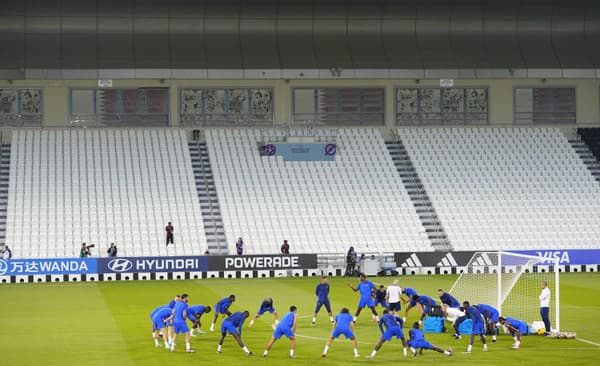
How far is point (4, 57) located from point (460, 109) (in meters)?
24.6

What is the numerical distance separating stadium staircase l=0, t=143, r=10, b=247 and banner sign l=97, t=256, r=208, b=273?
543cm

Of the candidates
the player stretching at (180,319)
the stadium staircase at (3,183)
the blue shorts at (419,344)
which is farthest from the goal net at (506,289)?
the stadium staircase at (3,183)

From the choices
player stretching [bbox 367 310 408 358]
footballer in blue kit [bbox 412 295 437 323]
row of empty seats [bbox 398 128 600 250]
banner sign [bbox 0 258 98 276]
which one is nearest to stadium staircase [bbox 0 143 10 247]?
banner sign [bbox 0 258 98 276]

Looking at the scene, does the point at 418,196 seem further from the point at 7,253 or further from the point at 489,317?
the point at 489,317

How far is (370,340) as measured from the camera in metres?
28.9

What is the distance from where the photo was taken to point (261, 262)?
48.0m

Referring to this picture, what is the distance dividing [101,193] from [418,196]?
15634 millimetres

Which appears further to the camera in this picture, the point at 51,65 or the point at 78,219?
the point at 51,65

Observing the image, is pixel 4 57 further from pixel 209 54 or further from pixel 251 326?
pixel 251 326

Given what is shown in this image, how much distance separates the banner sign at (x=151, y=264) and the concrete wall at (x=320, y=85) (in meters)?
12.8

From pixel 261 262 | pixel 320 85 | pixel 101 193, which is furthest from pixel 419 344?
pixel 320 85

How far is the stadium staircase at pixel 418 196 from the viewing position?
51.8 m

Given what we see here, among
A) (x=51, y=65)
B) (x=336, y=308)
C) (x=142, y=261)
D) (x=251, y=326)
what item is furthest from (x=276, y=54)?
(x=251, y=326)

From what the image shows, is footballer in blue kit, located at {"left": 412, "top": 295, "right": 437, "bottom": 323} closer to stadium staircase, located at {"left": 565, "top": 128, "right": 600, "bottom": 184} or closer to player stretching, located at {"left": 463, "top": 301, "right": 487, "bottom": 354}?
player stretching, located at {"left": 463, "top": 301, "right": 487, "bottom": 354}
